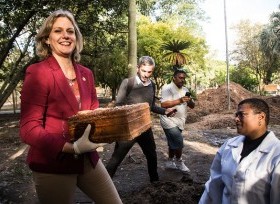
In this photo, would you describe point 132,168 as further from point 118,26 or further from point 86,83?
point 118,26

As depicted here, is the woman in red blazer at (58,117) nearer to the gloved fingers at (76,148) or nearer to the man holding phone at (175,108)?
the gloved fingers at (76,148)

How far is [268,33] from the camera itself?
37.5 meters

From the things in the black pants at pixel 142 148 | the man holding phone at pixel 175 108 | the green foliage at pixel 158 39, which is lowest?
the black pants at pixel 142 148

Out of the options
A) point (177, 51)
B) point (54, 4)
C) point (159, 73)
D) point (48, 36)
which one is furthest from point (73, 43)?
point (159, 73)

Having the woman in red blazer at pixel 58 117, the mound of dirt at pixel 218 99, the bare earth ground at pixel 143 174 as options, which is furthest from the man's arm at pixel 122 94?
the mound of dirt at pixel 218 99

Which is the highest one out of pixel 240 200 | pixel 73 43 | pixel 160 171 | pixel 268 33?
pixel 268 33

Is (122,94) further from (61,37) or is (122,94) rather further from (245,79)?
(245,79)

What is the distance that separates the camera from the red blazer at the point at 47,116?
1.95 metres

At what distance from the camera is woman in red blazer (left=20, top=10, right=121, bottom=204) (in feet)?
6.42

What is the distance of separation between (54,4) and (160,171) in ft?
20.9

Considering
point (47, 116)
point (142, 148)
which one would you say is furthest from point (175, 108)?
point (47, 116)

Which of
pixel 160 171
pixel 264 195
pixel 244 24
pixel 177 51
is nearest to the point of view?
pixel 264 195

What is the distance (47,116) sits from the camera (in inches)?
81.0

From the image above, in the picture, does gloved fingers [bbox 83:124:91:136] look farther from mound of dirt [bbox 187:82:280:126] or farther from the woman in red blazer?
mound of dirt [bbox 187:82:280:126]
